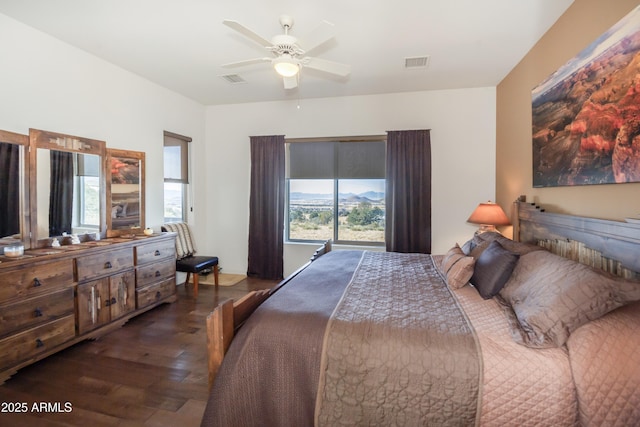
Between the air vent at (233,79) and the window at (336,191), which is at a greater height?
the air vent at (233,79)

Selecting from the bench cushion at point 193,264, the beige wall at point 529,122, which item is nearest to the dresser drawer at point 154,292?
the bench cushion at point 193,264

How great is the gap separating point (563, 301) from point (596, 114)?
1457mm

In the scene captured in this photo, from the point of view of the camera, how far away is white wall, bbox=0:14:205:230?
2.71m

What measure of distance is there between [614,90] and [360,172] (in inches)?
123

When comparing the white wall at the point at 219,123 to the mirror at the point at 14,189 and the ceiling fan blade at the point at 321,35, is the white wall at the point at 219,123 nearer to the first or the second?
the mirror at the point at 14,189

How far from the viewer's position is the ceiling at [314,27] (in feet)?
8.22

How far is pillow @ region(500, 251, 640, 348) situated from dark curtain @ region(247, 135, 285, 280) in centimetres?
363

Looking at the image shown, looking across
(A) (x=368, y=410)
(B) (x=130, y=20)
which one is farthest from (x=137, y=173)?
(A) (x=368, y=410)

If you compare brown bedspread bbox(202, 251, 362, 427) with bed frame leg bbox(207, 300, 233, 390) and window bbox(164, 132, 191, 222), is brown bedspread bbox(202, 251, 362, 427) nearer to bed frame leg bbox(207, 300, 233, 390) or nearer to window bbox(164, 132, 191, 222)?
bed frame leg bbox(207, 300, 233, 390)

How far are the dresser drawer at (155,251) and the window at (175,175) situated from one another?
0.82 m

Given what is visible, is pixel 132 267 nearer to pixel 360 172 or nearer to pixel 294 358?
pixel 294 358

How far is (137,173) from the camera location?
153 inches

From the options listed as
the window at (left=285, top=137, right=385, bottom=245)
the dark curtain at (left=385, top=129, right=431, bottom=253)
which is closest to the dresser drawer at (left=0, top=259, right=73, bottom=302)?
the window at (left=285, top=137, right=385, bottom=245)

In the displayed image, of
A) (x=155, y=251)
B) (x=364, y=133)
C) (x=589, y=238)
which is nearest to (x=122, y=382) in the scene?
(x=155, y=251)
